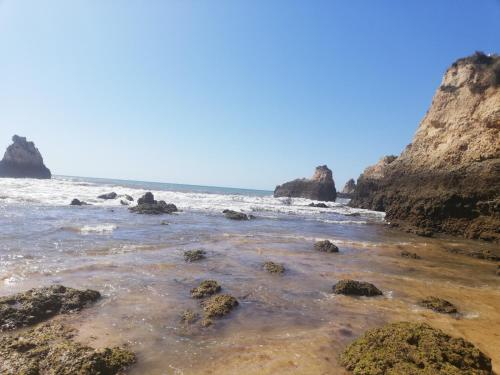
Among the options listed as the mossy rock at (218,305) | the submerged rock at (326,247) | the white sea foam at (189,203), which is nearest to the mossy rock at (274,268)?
the mossy rock at (218,305)

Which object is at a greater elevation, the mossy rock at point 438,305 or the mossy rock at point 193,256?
the mossy rock at point 438,305

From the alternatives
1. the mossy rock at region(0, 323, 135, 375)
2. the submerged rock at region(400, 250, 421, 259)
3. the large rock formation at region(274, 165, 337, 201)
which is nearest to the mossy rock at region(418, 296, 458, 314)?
the submerged rock at region(400, 250, 421, 259)

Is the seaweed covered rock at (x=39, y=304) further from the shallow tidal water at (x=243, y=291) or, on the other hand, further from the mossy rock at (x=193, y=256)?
the mossy rock at (x=193, y=256)

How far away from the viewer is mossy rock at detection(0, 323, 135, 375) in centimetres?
417

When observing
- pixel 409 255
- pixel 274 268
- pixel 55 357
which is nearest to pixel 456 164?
pixel 409 255

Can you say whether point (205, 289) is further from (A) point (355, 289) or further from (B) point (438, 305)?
(B) point (438, 305)

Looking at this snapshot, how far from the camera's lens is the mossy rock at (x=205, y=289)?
7465mm

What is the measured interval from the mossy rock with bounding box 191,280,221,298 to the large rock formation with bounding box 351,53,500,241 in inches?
627

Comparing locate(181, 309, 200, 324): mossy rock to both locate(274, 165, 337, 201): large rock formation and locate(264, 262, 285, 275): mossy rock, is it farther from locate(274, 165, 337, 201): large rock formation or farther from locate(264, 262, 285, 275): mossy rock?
locate(274, 165, 337, 201): large rock formation

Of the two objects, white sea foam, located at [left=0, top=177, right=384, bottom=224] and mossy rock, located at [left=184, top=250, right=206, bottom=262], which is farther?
white sea foam, located at [left=0, top=177, right=384, bottom=224]

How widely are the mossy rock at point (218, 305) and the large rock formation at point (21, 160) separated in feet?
277

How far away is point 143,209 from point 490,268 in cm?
2197

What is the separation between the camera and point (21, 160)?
76125 mm

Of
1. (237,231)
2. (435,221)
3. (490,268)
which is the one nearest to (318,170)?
(435,221)
